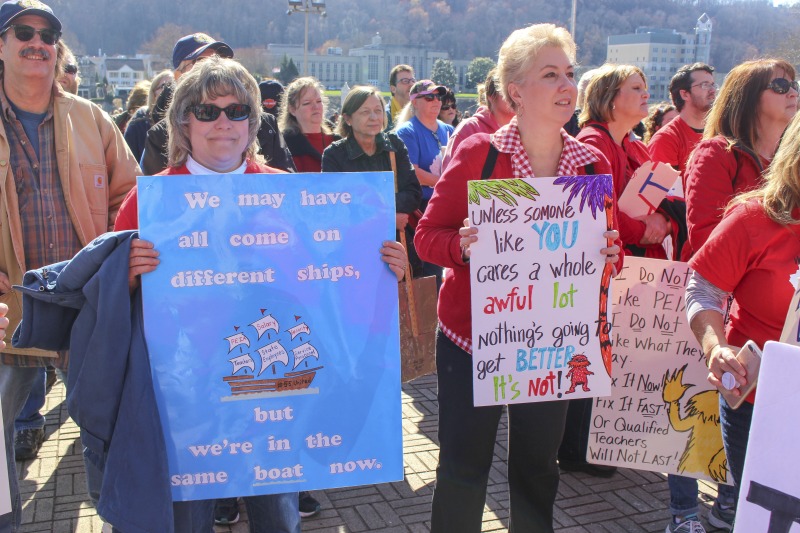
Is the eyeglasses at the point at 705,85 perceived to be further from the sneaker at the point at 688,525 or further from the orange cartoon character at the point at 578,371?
the orange cartoon character at the point at 578,371

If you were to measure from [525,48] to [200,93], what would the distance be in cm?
111

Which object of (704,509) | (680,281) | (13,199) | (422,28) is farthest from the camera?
Result: (422,28)

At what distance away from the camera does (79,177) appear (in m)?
3.13

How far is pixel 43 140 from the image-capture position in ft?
10.2

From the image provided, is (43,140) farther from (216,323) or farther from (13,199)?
(216,323)

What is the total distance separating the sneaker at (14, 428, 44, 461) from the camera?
401 centimetres

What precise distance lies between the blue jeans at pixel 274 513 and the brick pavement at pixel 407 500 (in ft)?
3.18

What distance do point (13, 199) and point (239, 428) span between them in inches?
61.1

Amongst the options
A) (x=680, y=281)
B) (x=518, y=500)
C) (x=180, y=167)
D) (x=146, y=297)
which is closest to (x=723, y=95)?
(x=680, y=281)

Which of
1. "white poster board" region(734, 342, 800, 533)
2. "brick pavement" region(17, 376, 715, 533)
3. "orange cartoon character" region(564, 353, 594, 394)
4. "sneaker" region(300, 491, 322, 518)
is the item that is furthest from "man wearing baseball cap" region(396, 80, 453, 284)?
"white poster board" region(734, 342, 800, 533)

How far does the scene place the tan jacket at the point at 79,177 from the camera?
301cm

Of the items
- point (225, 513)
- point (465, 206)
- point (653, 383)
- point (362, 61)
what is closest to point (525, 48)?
point (465, 206)

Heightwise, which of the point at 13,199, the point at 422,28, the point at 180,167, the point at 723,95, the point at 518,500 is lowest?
the point at 518,500

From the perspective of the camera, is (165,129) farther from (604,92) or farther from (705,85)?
(705,85)
